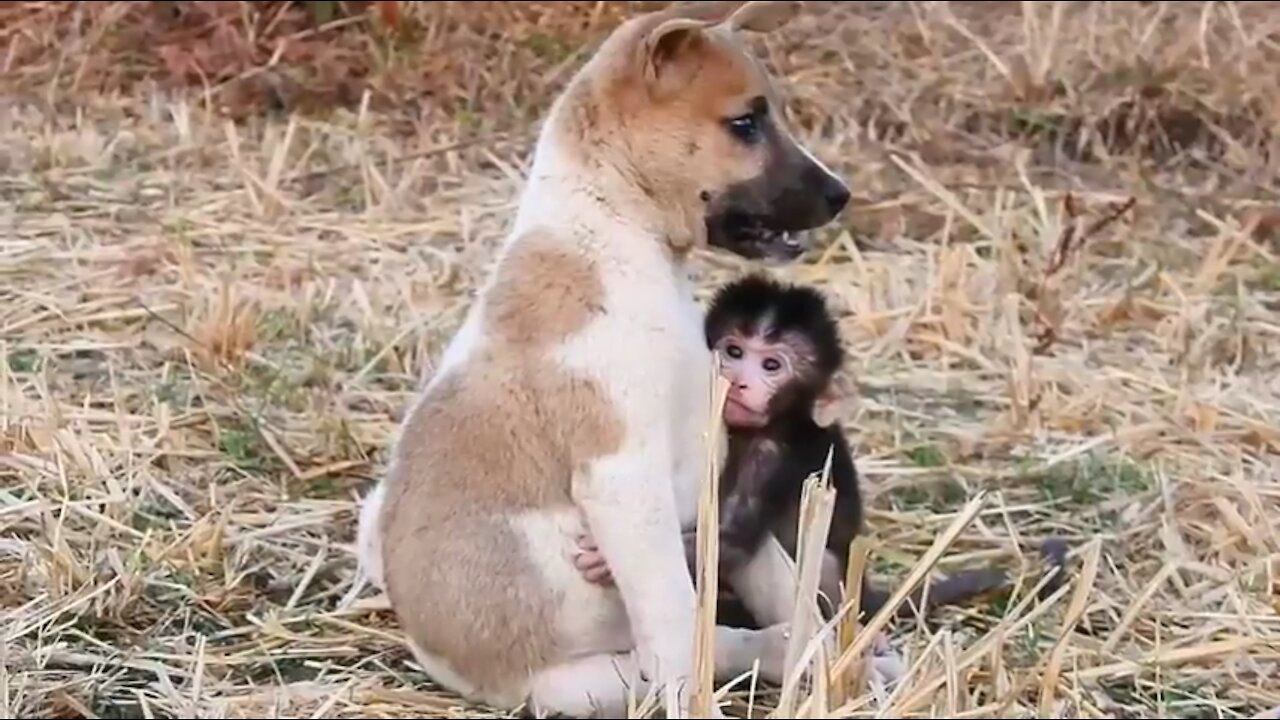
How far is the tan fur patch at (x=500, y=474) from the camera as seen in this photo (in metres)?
3.63

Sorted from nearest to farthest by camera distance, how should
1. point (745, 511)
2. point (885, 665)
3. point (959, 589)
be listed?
A: point (885, 665) → point (745, 511) → point (959, 589)

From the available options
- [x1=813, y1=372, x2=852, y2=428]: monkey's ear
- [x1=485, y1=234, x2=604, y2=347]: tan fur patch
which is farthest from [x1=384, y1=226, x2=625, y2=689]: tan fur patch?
[x1=813, y1=372, x2=852, y2=428]: monkey's ear

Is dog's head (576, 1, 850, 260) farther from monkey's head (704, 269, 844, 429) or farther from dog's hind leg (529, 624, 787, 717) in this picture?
dog's hind leg (529, 624, 787, 717)

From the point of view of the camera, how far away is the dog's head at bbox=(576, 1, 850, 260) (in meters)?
3.82

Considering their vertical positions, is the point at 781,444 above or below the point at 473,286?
above

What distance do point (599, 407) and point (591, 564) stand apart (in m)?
0.27

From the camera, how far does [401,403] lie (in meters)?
5.48

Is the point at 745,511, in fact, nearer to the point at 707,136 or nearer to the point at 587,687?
the point at 587,687

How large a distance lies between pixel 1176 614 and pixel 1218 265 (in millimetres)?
2580

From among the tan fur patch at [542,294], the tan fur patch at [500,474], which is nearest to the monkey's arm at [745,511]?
the tan fur patch at [500,474]

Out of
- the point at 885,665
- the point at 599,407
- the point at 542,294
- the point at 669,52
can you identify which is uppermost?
the point at 669,52

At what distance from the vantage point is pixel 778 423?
4113 mm

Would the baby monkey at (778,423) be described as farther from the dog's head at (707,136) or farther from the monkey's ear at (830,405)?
the dog's head at (707,136)

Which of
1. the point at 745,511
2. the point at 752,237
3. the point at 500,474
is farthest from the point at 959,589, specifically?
the point at 500,474
